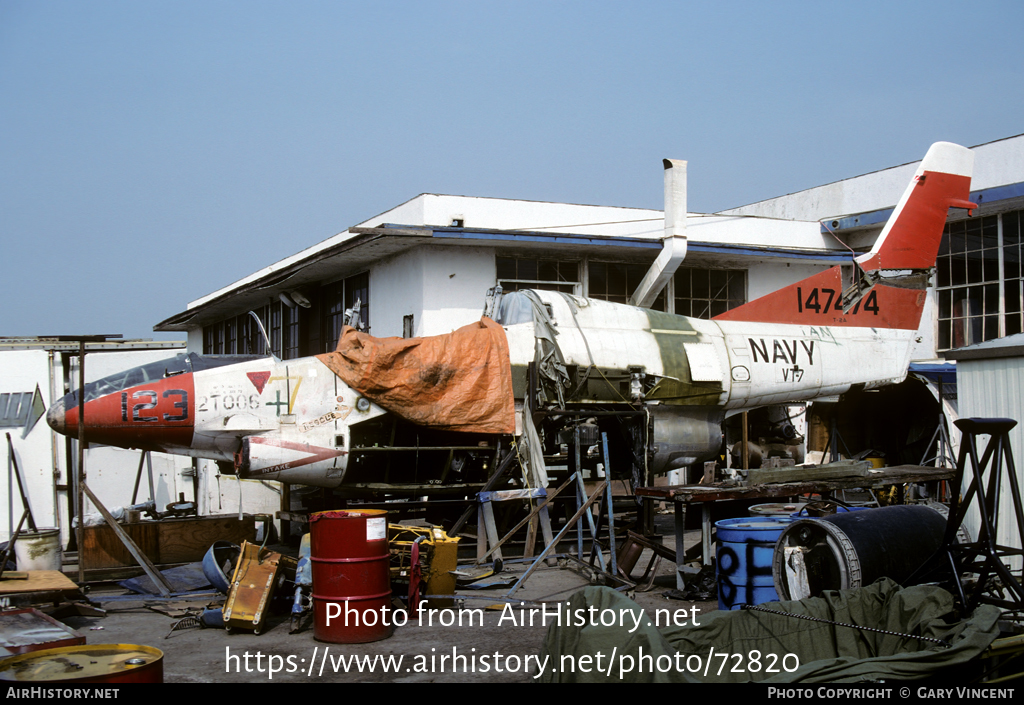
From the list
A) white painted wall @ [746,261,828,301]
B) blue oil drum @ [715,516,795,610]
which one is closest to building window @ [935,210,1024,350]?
white painted wall @ [746,261,828,301]

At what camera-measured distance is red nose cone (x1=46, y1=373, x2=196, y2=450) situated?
10383 mm

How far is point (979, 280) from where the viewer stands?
62.7 ft

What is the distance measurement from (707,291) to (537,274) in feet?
15.1

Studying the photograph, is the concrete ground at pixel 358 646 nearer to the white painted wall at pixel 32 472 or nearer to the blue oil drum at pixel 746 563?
the blue oil drum at pixel 746 563

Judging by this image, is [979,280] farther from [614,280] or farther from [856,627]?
[856,627]

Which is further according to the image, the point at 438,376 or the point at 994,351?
the point at 438,376

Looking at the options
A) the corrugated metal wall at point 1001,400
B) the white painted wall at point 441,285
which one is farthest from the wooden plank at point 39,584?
the corrugated metal wall at point 1001,400

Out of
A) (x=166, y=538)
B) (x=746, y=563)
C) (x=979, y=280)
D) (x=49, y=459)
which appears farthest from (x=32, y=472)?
(x=979, y=280)

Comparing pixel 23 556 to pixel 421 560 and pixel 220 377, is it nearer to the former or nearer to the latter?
pixel 220 377

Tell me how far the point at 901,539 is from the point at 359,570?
4933mm

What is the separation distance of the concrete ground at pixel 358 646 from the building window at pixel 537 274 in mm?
8625

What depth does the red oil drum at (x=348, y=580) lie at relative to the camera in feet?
23.8

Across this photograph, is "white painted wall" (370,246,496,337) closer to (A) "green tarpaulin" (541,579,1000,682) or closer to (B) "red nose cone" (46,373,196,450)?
(B) "red nose cone" (46,373,196,450)

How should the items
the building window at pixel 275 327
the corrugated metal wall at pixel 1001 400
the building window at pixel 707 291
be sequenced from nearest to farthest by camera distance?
the corrugated metal wall at pixel 1001 400 < the building window at pixel 707 291 < the building window at pixel 275 327
